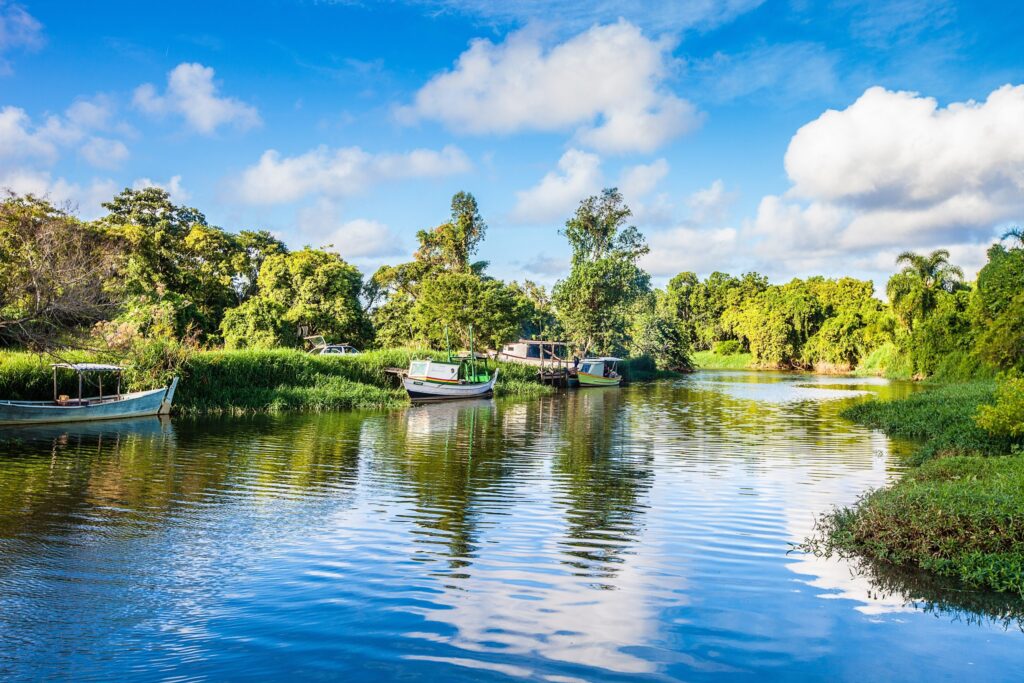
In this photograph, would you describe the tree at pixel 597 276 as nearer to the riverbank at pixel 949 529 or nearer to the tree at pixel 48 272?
the tree at pixel 48 272

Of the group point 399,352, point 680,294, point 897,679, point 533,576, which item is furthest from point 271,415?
point 680,294

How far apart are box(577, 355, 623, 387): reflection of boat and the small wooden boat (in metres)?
31.9

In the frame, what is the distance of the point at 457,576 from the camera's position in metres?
9.68

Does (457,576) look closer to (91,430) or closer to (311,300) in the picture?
(91,430)

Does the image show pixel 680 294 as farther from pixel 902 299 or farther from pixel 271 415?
pixel 271 415

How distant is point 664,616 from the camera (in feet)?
27.5

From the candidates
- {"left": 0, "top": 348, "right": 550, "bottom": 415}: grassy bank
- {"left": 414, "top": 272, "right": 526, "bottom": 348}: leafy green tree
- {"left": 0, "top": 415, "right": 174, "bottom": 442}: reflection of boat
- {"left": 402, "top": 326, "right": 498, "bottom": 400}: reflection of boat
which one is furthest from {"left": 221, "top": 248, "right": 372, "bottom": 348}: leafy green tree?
{"left": 0, "top": 415, "right": 174, "bottom": 442}: reflection of boat

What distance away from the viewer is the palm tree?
57719mm

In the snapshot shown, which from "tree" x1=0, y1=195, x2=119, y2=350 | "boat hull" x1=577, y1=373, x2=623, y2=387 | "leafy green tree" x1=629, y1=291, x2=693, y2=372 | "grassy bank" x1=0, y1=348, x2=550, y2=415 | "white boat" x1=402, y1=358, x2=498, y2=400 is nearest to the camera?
"tree" x1=0, y1=195, x2=119, y2=350

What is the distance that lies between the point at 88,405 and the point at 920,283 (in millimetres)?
56216

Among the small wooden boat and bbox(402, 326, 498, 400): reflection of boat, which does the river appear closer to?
the small wooden boat

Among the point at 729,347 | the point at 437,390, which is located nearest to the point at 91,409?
the point at 437,390

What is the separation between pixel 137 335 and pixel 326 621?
27930mm

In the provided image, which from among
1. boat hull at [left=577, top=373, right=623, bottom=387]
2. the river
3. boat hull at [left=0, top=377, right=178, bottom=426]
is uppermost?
boat hull at [left=577, top=373, right=623, bottom=387]
